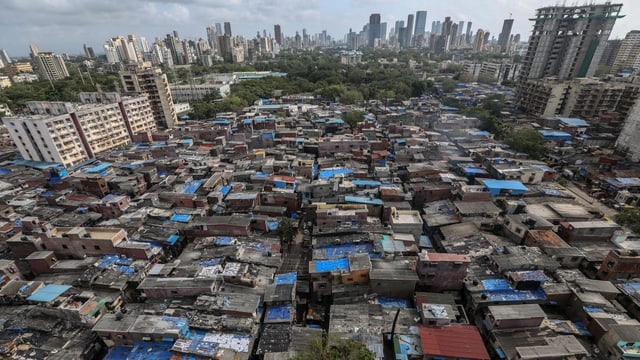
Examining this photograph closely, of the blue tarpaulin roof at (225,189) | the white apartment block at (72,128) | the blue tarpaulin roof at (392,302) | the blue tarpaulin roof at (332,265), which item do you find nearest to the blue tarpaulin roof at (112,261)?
the blue tarpaulin roof at (225,189)

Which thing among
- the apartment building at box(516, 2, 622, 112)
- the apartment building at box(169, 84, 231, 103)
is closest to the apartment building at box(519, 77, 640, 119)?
the apartment building at box(516, 2, 622, 112)

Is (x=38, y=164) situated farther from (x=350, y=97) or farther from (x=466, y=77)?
(x=466, y=77)

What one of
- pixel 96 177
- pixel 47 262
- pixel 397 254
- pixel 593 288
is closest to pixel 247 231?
pixel 397 254

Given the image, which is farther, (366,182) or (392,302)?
(366,182)

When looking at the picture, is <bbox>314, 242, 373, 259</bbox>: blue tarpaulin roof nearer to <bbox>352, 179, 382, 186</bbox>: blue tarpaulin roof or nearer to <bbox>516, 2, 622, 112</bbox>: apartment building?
<bbox>352, 179, 382, 186</bbox>: blue tarpaulin roof

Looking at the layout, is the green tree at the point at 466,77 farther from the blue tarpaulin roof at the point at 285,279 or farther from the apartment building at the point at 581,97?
the blue tarpaulin roof at the point at 285,279

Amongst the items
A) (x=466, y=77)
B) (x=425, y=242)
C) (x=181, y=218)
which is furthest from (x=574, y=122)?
(x=181, y=218)
